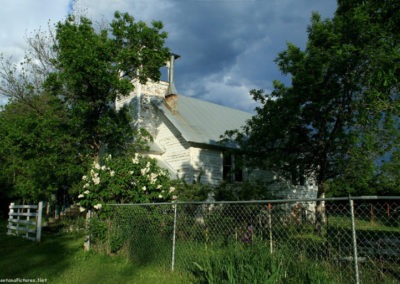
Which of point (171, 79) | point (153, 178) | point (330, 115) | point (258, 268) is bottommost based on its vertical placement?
point (258, 268)

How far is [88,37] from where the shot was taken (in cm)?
1523

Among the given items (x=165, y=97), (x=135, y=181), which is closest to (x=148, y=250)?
(x=135, y=181)

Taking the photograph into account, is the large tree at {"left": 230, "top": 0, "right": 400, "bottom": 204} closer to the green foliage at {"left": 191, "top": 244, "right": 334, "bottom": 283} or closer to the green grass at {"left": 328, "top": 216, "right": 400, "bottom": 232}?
the green grass at {"left": 328, "top": 216, "right": 400, "bottom": 232}

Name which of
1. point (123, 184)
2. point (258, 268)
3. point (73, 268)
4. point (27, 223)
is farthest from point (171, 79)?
point (258, 268)

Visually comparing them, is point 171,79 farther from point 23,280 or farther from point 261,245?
point 261,245

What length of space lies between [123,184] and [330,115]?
8.35m

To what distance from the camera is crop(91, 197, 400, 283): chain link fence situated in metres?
4.84

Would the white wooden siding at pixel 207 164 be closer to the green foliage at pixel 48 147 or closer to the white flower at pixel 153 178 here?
the green foliage at pixel 48 147

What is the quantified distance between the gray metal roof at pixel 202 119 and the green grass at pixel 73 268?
886 centimetres

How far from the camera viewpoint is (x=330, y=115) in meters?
13.0

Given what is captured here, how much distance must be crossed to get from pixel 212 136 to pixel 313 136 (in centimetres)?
613

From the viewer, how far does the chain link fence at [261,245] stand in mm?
4840

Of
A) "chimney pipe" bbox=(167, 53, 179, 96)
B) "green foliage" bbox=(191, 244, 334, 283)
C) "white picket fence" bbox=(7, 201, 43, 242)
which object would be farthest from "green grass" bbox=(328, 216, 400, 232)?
"chimney pipe" bbox=(167, 53, 179, 96)

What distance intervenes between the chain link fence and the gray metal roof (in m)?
8.23
